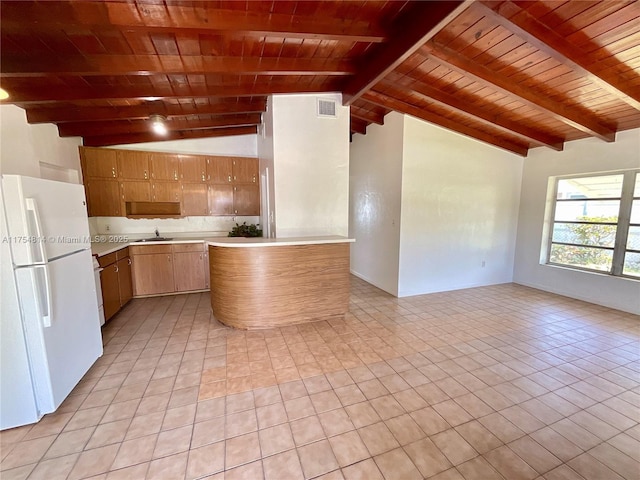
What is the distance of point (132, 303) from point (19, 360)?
2.58m

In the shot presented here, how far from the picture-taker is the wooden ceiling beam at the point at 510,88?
257cm

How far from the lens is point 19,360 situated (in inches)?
70.1

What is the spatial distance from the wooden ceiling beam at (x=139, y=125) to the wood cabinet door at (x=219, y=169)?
2.11 feet

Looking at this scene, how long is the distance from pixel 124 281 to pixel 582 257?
7517 mm

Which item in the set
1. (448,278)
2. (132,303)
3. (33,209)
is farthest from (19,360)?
(448,278)

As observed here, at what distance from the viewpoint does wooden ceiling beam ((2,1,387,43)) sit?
70.7 inches

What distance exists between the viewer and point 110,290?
3475 millimetres

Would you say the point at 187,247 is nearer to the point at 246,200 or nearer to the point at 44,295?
the point at 246,200

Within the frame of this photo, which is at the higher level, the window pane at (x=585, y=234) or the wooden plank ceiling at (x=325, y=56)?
the wooden plank ceiling at (x=325, y=56)

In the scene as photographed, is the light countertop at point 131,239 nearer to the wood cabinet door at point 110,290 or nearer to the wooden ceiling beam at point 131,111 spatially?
the wood cabinet door at point 110,290

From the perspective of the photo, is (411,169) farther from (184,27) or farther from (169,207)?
(169,207)

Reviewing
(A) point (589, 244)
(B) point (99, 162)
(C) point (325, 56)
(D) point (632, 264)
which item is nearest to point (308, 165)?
(C) point (325, 56)

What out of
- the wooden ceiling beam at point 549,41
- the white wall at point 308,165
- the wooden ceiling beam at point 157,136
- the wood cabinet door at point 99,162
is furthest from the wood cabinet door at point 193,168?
the wooden ceiling beam at point 549,41

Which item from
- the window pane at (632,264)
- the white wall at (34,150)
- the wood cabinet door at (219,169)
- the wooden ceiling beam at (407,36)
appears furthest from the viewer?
the wood cabinet door at (219,169)
